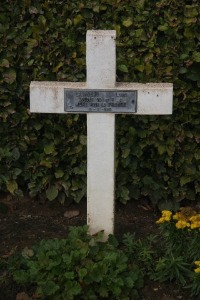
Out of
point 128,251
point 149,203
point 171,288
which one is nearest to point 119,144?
point 149,203

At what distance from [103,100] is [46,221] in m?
1.46

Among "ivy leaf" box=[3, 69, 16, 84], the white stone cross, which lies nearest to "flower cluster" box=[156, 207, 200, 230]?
the white stone cross

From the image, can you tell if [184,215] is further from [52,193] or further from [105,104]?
[52,193]

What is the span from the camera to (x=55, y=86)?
4555 mm

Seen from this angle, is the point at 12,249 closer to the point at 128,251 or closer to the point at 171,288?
the point at 128,251

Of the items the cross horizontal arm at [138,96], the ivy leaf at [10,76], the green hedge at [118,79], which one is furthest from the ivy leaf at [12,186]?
the cross horizontal arm at [138,96]

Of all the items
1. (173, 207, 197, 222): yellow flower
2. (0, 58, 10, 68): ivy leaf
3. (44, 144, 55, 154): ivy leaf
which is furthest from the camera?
(44, 144, 55, 154): ivy leaf

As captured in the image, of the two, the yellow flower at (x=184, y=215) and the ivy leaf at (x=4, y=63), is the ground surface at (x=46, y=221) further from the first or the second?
the ivy leaf at (x=4, y=63)

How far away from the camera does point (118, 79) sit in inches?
212

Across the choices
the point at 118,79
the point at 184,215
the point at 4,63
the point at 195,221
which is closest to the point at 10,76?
the point at 4,63

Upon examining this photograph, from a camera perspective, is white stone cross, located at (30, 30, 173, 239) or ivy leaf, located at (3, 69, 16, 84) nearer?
white stone cross, located at (30, 30, 173, 239)

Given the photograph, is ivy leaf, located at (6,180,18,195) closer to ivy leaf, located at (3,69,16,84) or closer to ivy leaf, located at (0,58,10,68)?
ivy leaf, located at (3,69,16,84)

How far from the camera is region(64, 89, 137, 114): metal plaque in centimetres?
452

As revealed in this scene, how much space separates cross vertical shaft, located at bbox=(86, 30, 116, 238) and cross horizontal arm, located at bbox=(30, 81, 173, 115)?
0.40ft
